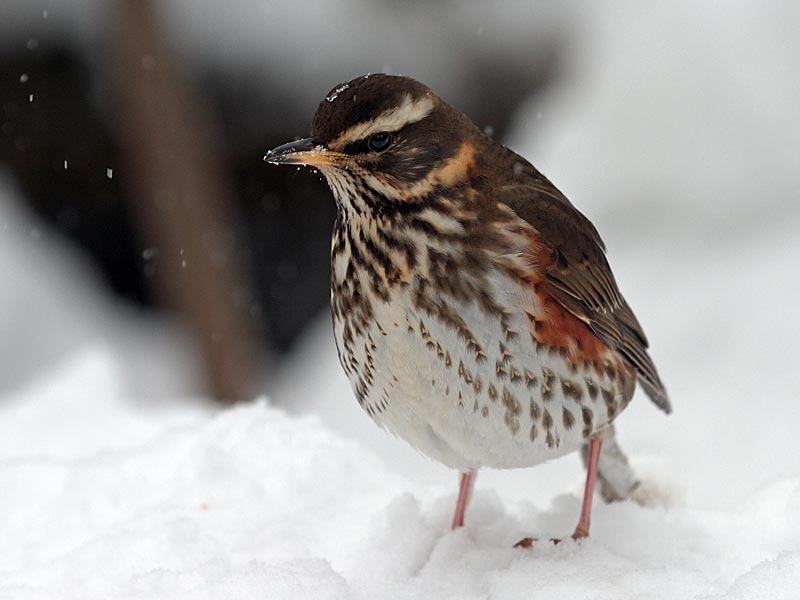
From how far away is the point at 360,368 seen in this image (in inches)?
114

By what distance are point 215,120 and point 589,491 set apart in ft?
17.2

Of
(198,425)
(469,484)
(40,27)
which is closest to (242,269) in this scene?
(40,27)

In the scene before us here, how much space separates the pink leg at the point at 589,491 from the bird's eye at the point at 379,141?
47.3 inches

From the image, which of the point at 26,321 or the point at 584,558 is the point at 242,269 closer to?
the point at 26,321

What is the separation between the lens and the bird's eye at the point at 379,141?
263 cm

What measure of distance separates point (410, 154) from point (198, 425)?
1.71 m

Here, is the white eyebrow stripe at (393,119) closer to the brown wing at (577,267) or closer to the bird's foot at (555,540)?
the brown wing at (577,267)

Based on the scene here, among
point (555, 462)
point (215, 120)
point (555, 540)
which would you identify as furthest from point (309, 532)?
point (215, 120)

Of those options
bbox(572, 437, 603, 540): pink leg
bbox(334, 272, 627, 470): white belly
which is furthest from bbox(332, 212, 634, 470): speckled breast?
bbox(572, 437, 603, 540): pink leg

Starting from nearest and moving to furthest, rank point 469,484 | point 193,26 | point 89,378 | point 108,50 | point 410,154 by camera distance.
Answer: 1. point 410,154
2. point 469,484
3. point 89,378
4. point 108,50
5. point 193,26

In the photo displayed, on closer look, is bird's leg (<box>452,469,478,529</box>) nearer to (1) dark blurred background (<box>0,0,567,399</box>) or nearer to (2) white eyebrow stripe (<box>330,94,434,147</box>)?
(2) white eyebrow stripe (<box>330,94,434,147</box>)

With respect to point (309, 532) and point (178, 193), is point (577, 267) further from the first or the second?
point (178, 193)

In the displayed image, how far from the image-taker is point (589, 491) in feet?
10.6

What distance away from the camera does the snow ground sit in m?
2.93
